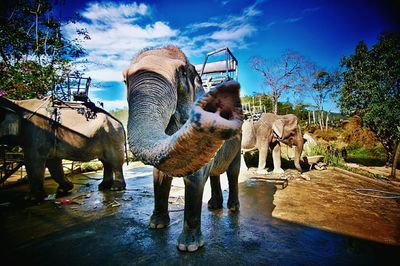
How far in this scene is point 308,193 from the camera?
17.9ft

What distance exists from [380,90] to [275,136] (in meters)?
7.96

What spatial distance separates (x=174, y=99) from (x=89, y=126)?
13.8ft

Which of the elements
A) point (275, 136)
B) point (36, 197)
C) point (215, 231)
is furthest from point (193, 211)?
point (275, 136)

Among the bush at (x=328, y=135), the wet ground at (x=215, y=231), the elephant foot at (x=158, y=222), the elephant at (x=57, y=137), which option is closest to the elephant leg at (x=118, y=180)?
the elephant at (x=57, y=137)

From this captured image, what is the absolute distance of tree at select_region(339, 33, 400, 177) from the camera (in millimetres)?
11547

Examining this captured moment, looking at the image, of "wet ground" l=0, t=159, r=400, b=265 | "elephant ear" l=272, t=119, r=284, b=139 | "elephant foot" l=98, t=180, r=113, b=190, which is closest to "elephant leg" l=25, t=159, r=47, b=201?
"wet ground" l=0, t=159, r=400, b=265

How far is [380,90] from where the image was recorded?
12562 mm

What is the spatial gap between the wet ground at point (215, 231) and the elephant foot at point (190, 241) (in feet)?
0.23

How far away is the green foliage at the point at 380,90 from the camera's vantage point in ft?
38.0

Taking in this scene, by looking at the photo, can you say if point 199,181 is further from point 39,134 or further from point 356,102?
point 356,102

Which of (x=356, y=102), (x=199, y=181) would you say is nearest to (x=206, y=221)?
(x=199, y=181)

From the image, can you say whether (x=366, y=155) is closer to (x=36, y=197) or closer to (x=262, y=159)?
(x=262, y=159)

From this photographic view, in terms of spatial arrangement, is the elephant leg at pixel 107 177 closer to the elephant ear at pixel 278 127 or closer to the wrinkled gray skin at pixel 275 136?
the wrinkled gray skin at pixel 275 136

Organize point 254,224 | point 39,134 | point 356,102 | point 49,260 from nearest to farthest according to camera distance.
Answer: point 49,260
point 254,224
point 39,134
point 356,102
